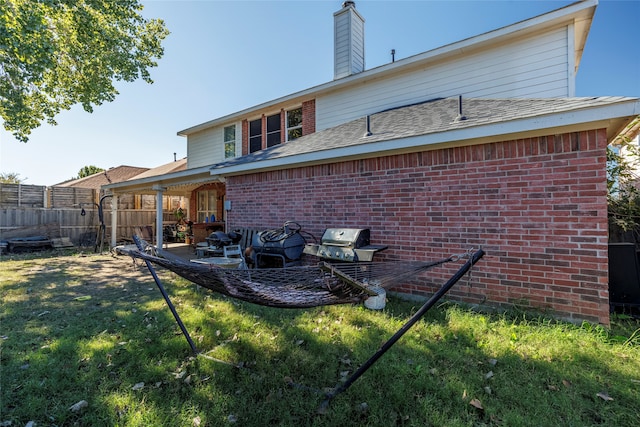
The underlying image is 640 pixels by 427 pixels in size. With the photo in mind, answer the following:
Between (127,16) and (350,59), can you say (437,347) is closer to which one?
(350,59)

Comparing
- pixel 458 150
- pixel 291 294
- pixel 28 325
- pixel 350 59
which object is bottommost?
pixel 28 325

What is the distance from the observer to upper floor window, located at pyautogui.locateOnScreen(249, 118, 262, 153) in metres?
10.6

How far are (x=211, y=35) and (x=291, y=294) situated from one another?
9.15m

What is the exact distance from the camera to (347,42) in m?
8.89

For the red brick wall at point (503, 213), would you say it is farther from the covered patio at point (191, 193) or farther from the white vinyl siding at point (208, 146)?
the white vinyl siding at point (208, 146)

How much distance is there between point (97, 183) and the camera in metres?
20.6

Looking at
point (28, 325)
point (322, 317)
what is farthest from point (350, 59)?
point (28, 325)

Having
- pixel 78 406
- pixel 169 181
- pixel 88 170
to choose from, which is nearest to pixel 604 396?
pixel 78 406

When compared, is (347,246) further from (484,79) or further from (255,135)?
(255,135)

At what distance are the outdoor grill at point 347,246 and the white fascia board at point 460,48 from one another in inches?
191

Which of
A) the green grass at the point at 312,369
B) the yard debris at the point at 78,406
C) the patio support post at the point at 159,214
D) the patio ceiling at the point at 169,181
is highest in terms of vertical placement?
the patio ceiling at the point at 169,181

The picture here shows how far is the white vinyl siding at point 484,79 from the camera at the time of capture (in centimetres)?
565

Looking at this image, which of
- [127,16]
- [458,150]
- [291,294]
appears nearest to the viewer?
[291,294]

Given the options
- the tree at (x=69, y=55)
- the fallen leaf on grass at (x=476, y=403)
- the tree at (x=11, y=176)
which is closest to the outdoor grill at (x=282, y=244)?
the fallen leaf on grass at (x=476, y=403)
